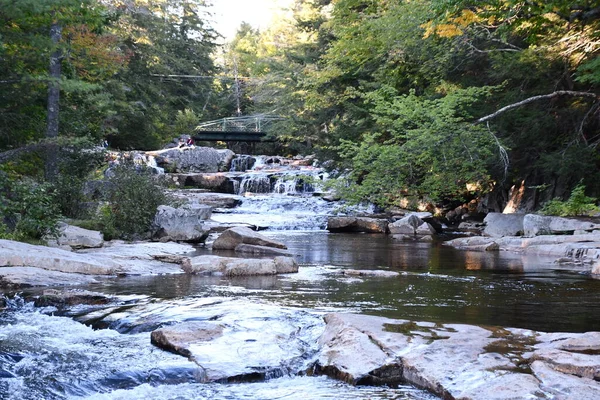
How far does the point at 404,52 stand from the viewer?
2094 centimetres

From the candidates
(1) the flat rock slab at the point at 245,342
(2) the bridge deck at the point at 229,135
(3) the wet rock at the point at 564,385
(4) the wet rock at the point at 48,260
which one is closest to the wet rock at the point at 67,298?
(4) the wet rock at the point at 48,260

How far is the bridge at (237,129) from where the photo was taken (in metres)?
A: 41.5

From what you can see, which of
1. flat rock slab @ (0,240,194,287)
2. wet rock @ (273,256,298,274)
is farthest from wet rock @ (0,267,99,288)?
wet rock @ (273,256,298,274)

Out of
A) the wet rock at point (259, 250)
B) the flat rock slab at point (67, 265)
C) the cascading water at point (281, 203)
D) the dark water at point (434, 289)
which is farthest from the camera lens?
the cascading water at point (281, 203)

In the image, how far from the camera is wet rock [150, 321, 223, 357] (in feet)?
18.2

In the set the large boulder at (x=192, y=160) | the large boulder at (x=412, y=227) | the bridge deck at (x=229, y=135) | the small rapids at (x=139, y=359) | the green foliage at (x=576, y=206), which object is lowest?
the small rapids at (x=139, y=359)

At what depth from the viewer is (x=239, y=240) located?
1364cm

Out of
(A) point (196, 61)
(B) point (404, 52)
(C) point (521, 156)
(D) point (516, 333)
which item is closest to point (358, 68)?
(B) point (404, 52)

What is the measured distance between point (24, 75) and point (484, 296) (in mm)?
10130

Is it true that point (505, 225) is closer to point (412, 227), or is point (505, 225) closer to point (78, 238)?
point (412, 227)

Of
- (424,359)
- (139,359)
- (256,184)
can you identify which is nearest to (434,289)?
(424,359)

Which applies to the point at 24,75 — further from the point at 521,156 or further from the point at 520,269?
the point at 521,156

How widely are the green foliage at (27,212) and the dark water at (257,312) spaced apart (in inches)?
103

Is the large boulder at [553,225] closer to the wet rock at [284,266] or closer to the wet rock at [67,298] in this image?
the wet rock at [284,266]
